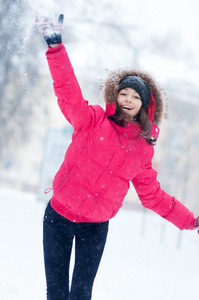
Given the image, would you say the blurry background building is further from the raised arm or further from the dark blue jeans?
the dark blue jeans

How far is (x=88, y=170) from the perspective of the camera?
217cm

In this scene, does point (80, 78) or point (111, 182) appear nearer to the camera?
point (111, 182)

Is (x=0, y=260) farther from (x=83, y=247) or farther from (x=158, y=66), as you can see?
(x=158, y=66)

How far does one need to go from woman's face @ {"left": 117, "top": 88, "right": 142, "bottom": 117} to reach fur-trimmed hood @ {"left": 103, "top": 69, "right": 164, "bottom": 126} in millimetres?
46

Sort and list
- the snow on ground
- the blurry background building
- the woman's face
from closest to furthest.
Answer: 1. the woman's face
2. the blurry background building
3. the snow on ground

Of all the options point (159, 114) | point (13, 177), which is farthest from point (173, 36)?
point (13, 177)

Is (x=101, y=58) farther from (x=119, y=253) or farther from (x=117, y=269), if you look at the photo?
(x=117, y=269)

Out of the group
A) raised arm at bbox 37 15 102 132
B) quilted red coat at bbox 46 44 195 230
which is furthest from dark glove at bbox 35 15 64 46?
quilted red coat at bbox 46 44 195 230

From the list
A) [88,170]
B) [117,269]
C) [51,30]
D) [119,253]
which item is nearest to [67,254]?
[88,170]

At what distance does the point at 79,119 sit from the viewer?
2121 mm

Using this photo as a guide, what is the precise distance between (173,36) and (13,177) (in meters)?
25.9

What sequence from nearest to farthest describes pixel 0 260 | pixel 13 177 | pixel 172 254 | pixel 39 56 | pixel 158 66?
pixel 0 260
pixel 39 56
pixel 172 254
pixel 158 66
pixel 13 177

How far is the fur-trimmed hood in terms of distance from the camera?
7.91ft

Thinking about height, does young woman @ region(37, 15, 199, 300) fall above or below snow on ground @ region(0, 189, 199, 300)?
above
